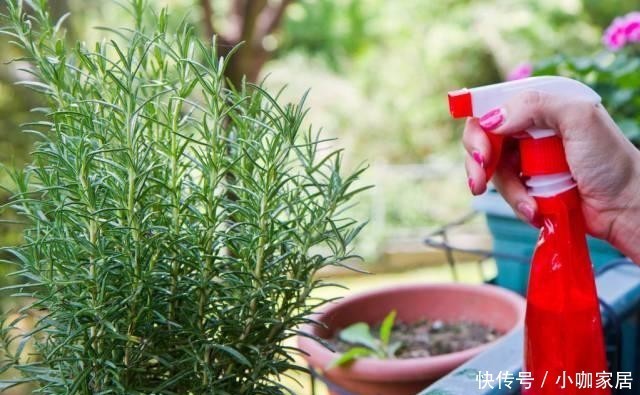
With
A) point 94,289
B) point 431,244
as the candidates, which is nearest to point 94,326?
point 94,289

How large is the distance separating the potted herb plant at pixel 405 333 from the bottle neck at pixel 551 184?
0.21 meters

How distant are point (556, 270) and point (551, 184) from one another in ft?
0.21

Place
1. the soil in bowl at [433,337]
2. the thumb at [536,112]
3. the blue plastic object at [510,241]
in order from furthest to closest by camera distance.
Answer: the blue plastic object at [510,241], the soil in bowl at [433,337], the thumb at [536,112]

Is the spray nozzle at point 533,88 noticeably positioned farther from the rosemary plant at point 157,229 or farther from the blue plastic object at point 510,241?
the blue plastic object at point 510,241

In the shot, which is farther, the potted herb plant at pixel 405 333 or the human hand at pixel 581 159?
the potted herb plant at pixel 405 333

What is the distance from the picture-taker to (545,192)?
0.48m

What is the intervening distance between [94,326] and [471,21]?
20.6ft

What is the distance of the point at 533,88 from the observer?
18.3 inches

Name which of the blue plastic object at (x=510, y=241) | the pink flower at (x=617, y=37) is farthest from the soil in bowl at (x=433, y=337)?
the pink flower at (x=617, y=37)

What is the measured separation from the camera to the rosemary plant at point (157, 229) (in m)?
0.35

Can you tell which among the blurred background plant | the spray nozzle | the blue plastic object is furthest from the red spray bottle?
the blurred background plant

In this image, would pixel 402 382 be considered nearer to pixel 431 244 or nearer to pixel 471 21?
pixel 431 244

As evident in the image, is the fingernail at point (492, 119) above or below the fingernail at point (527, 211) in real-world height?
above

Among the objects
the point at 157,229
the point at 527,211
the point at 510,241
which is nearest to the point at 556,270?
the point at 527,211
